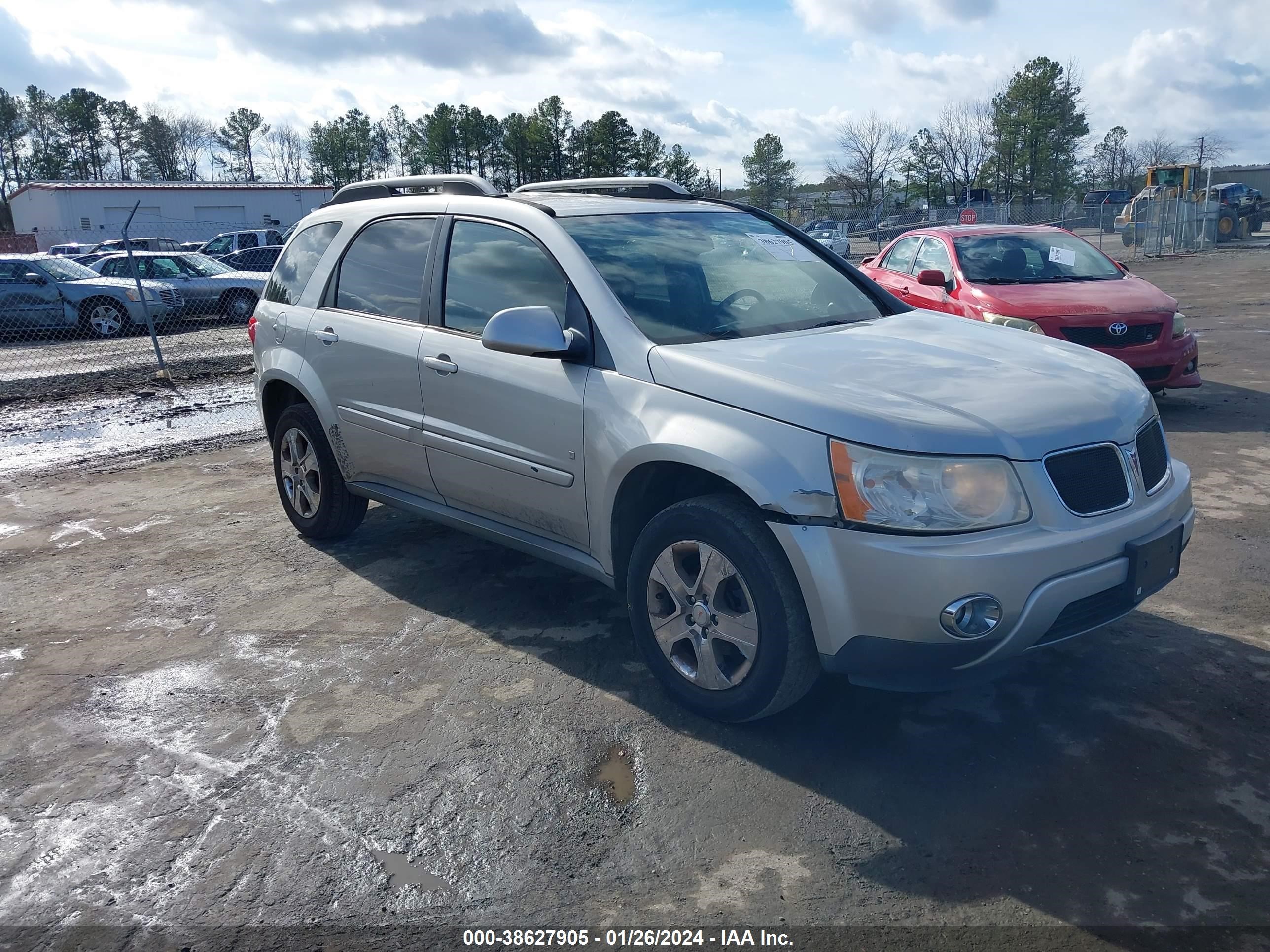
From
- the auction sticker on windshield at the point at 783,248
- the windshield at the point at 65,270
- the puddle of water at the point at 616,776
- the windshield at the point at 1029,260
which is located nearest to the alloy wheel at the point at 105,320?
the windshield at the point at 65,270

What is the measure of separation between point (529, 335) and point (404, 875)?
6.13 feet

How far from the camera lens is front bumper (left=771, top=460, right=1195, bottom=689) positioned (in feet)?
9.69

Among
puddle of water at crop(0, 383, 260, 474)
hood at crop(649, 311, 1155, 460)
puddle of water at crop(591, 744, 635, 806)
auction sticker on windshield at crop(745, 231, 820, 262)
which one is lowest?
puddle of water at crop(591, 744, 635, 806)

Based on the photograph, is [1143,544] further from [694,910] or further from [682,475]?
[694,910]

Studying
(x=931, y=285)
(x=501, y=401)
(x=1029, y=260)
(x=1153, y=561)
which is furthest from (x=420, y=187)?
(x=1029, y=260)

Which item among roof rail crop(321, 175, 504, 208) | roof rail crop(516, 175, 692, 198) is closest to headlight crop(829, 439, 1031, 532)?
roof rail crop(321, 175, 504, 208)

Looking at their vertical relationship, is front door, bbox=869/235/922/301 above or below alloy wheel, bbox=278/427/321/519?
above

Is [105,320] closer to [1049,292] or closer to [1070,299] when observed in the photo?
[1049,292]

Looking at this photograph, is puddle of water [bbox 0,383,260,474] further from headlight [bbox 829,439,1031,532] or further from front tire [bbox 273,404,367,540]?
headlight [bbox 829,439,1031,532]

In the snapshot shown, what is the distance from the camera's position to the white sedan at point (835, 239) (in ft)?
116

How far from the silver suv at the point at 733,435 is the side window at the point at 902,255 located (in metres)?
5.55

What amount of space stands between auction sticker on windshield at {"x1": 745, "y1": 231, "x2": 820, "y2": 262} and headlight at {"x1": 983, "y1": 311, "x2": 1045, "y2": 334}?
3.65 meters

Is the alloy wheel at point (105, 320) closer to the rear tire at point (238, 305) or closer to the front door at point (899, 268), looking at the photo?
the rear tire at point (238, 305)

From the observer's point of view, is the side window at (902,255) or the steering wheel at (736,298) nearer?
the steering wheel at (736,298)
